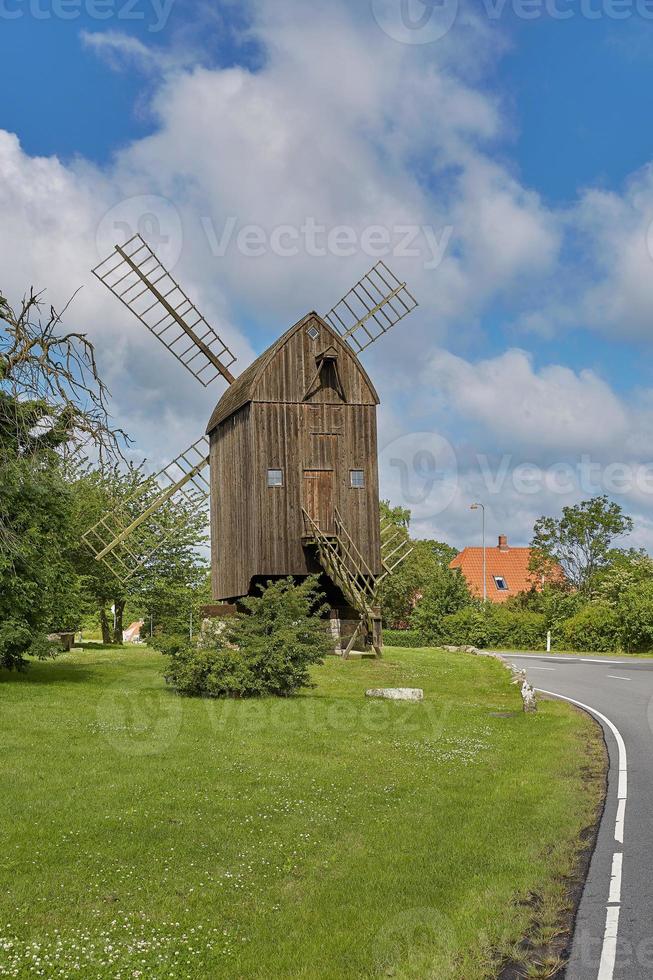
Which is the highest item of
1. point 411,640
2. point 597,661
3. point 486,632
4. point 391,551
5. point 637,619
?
point 391,551

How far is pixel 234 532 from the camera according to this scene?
39375 millimetres

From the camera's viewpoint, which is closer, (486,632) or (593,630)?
(593,630)

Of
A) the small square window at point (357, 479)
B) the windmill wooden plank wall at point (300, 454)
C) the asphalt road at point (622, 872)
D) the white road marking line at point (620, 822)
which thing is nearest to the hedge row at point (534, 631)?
the windmill wooden plank wall at point (300, 454)

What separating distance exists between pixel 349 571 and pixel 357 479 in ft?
13.1

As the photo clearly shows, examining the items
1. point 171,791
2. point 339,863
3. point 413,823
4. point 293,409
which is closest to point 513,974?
point 339,863

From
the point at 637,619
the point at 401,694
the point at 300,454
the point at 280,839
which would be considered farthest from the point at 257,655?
the point at 637,619

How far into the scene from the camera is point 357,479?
38.2 metres

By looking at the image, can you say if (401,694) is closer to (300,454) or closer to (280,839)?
(280,839)

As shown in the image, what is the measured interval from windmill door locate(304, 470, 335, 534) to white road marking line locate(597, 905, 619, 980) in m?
29.0

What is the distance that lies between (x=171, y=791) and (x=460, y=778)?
174 inches

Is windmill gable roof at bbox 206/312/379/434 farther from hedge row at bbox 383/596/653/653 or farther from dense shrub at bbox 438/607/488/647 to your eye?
dense shrub at bbox 438/607/488/647

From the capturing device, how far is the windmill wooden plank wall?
36906 millimetres

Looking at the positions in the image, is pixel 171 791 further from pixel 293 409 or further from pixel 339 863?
A: pixel 293 409

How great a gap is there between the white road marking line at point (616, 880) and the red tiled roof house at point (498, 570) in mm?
75025
